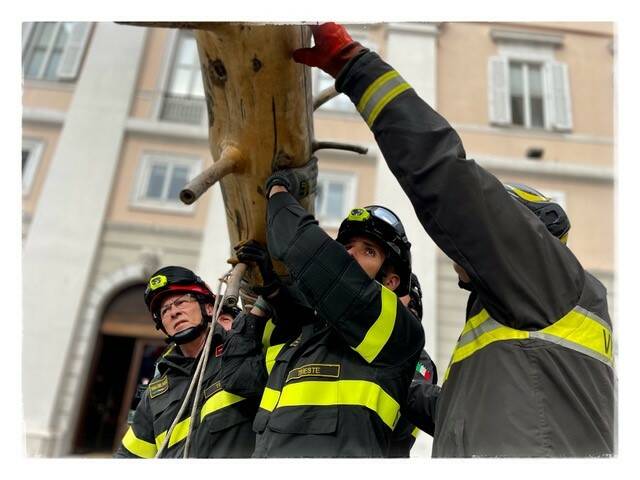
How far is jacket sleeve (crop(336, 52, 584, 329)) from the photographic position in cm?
101

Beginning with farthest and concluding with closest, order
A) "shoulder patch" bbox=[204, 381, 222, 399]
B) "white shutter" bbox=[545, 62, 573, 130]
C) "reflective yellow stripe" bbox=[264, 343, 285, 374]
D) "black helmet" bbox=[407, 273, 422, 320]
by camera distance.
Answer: "white shutter" bbox=[545, 62, 573, 130], "black helmet" bbox=[407, 273, 422, 320], "shoulder patch" bbox=[204, 381, 222, 399], "reflective yellow stripe" bbox=[264, 343, 285, 374]

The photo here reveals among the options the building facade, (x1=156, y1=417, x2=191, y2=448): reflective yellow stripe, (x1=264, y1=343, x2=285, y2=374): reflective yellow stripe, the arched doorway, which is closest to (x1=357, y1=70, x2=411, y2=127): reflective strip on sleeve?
(x1=264, y1=343, x2=285, y2=374): reflective yellow stripe

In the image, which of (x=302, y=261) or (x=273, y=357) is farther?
(x=273, y=357)

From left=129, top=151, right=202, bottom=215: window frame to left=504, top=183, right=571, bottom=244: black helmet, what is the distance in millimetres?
7708

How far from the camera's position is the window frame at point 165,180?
8.67 m

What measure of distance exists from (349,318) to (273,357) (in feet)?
1.59

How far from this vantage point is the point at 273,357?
1.77 metres

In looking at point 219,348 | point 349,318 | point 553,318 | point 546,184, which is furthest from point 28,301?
point 546,184

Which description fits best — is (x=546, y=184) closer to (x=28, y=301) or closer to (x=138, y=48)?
(x=138, y=48)

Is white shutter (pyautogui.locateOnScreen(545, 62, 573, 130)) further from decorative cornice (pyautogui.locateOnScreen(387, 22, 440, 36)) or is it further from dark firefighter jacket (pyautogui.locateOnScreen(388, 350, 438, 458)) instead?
dark firefighter jacket (pyautogui.locateOnScreen(388, 350, 438, 458))

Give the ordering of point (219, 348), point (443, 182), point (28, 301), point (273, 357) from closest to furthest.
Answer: point (443, 182), point (273, 357), point (219, 348), point (28, 301)

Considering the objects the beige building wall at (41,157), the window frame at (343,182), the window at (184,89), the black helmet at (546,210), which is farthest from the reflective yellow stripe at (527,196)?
the beige building wall at (41,157)

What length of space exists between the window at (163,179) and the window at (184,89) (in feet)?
2.79

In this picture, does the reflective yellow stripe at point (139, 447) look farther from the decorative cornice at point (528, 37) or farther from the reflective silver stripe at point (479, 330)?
the decorative cornice at point (528, 37)
